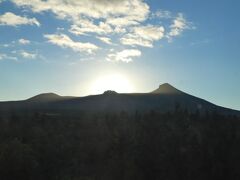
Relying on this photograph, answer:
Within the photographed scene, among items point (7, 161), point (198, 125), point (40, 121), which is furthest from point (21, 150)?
point (198, 125)

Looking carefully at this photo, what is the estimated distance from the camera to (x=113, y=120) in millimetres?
129125

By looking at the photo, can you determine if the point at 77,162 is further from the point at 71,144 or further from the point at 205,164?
the point at 205,164

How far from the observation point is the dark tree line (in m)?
70.0

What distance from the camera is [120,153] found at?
293 ft

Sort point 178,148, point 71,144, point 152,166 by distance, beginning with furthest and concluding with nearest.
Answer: point 71,144 → point 178,148 → point 152,166

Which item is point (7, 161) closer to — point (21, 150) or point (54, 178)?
point (21, 150)

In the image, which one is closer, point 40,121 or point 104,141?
point 104,141

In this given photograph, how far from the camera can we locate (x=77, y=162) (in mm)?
90938

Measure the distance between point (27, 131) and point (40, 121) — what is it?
1026 inches

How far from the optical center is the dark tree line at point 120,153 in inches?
2756

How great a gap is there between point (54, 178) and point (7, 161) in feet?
33.3

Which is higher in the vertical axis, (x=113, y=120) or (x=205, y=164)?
(x=113, y=120)

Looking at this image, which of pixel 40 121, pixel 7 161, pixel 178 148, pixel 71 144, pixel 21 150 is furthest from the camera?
pixel 40 121

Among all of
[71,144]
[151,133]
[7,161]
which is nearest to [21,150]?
[7,161]
